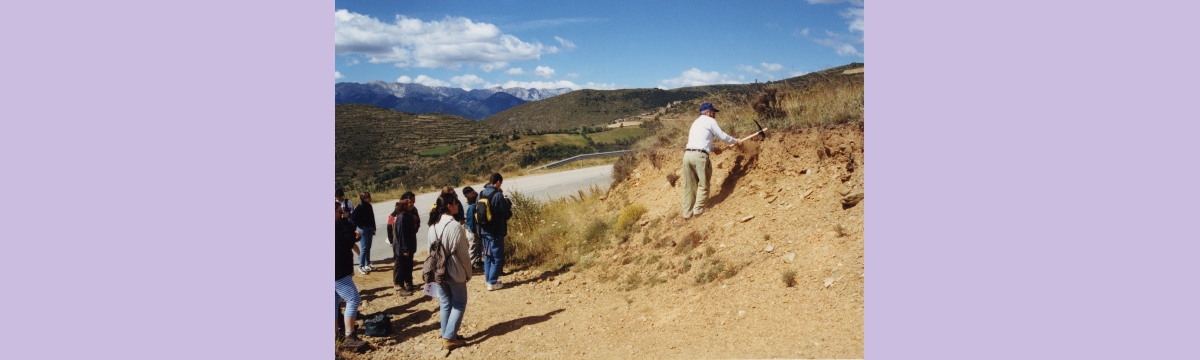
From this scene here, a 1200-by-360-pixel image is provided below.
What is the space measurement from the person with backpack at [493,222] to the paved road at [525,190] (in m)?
2.39

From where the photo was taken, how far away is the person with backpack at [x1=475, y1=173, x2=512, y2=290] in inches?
293

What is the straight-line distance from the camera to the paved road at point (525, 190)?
10889 mm

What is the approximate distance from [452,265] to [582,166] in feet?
67.1

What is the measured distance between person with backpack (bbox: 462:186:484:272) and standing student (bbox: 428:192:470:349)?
58.0 inches

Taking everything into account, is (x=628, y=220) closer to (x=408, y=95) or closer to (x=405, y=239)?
(x=408, y=95)

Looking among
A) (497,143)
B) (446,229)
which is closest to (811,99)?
(446,229)

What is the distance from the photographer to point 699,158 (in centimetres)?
789

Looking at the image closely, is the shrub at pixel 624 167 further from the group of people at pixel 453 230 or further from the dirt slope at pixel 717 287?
the group of people at pixel 453 230

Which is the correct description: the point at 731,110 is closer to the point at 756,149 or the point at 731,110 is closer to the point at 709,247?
the point at 756,149

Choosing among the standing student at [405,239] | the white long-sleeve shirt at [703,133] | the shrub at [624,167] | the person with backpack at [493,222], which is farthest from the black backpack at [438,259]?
the shrub at [624,167]

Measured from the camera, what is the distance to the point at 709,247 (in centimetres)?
751

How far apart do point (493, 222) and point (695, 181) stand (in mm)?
2558

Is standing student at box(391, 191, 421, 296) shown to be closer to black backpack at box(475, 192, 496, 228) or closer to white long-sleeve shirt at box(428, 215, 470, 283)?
black backpack at box(475, 192, 496, 228)

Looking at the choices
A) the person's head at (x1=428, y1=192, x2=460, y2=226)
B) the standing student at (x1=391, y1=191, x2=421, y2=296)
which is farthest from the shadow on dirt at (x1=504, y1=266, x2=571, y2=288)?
the person's head at (x1=428, y1=192, x2=460, y2=226)
